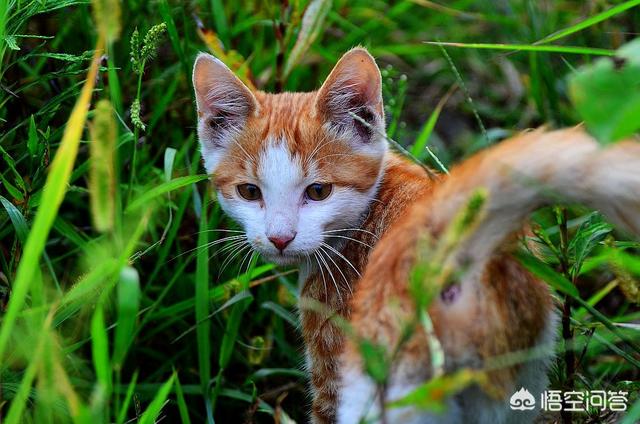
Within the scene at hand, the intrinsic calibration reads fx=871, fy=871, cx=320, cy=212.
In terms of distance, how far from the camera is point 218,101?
2.51 m

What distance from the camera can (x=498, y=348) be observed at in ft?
5.14

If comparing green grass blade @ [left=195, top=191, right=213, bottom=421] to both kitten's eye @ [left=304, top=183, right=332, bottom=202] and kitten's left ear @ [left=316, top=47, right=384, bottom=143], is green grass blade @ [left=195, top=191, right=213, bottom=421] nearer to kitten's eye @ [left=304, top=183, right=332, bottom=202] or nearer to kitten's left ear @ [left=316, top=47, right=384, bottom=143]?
kitten's eye @ [left=304, top=183, right=332, bottom=202]

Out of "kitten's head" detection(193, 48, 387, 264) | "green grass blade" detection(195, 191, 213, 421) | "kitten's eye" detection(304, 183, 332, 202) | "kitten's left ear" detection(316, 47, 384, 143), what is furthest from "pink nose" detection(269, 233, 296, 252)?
"kitten's left ear" detection(316, 47, 384, 143)

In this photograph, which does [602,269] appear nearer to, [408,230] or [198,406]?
[198,406]

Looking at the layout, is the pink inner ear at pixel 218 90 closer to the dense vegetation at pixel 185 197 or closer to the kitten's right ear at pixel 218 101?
the kitten's right ear at pixel 218 101

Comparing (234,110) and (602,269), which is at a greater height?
(234,110)

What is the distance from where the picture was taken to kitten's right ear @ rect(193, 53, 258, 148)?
2414 millimetres

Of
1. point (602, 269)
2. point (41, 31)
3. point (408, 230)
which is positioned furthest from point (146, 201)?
point (602, 269)

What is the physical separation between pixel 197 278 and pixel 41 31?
1.17m

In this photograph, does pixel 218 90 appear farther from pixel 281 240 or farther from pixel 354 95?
pixel 281 240

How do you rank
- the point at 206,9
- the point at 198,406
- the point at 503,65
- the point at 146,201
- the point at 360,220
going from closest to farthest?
1. the point at 146,201
2. the point at 360,220
3. the point at 198,406
4. the point at 206,9
5. the point at 503,65

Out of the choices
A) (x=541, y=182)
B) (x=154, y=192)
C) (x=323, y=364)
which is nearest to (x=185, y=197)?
(x=154, y=192)

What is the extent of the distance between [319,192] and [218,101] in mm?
423

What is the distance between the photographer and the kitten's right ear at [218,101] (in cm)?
241
